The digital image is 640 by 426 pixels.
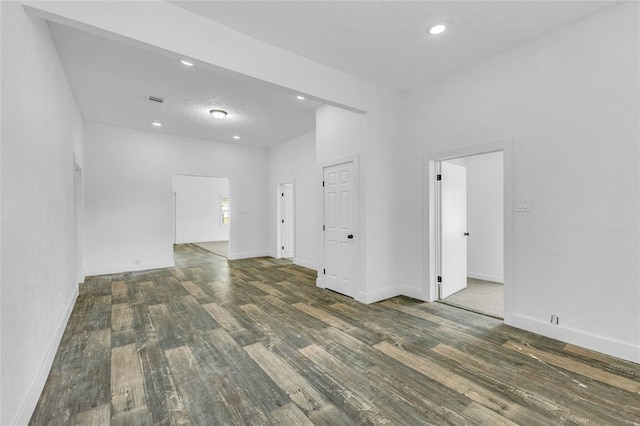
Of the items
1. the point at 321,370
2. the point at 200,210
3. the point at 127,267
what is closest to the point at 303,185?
the point at 127,267

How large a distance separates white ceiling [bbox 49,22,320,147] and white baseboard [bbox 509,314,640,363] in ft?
12.0

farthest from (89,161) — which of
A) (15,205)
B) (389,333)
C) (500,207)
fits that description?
(500,207)

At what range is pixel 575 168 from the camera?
2721mm

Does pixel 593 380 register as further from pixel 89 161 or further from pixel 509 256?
pixel 89 161

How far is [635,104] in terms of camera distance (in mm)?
2414

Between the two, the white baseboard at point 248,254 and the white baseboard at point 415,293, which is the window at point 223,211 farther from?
the white baseboard at point 415,293

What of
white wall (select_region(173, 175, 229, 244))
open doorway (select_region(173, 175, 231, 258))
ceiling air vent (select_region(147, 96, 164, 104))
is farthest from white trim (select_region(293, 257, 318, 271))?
white wall (select_region(173, 175, 229, 244))

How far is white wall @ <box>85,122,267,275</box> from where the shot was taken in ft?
18.8

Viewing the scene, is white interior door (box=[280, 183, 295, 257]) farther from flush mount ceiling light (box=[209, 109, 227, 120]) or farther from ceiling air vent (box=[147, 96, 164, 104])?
ceiling air vent (box=[147, 96, 164, 104])

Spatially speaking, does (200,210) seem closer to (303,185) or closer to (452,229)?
(303,185)

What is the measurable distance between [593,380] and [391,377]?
1504mm

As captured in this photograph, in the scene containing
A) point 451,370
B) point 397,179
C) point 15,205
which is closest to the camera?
point 15,205

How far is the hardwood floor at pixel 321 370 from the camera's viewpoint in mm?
1832

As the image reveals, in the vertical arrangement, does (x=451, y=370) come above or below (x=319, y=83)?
below
